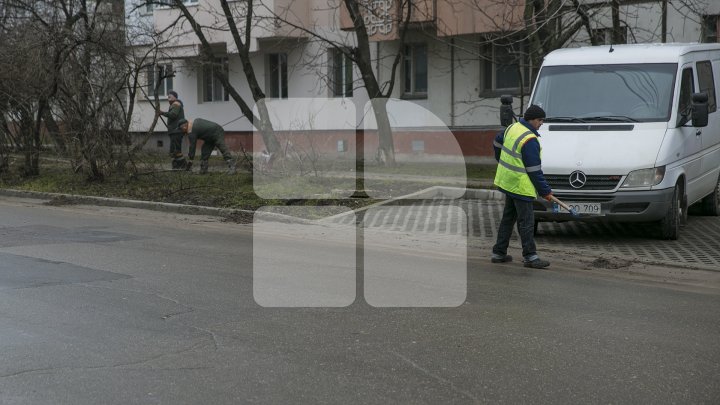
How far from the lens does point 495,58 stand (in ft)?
78.6

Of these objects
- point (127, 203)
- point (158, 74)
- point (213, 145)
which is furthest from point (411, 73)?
point (127, 203)

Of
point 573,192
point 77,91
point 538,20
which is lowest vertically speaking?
point 573,192

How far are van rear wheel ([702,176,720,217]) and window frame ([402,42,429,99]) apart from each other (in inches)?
495

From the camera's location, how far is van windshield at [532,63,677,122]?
11586mm

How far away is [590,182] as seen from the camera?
10781mm

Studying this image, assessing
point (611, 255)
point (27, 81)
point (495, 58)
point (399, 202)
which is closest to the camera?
point (611, 255)

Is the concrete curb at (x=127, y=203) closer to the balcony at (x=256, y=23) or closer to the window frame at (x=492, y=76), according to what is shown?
the balcony at (x=256, y=23)

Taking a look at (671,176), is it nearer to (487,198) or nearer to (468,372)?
(487,198)

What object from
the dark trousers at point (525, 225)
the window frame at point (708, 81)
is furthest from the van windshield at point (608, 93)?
the dark trousers at point (525, 225)

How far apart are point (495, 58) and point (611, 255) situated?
1427 centimetres

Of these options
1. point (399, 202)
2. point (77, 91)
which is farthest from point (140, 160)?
point (399, 202)

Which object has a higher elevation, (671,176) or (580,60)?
(580,60)

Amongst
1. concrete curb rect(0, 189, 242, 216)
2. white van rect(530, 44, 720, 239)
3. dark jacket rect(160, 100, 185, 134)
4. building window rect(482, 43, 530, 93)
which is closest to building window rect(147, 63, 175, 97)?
dark jacket rect(160, 100, 185, 134)

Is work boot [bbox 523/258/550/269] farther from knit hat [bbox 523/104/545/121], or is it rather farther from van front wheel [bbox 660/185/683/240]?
van front wheel [bbox 660/185/683/240]
